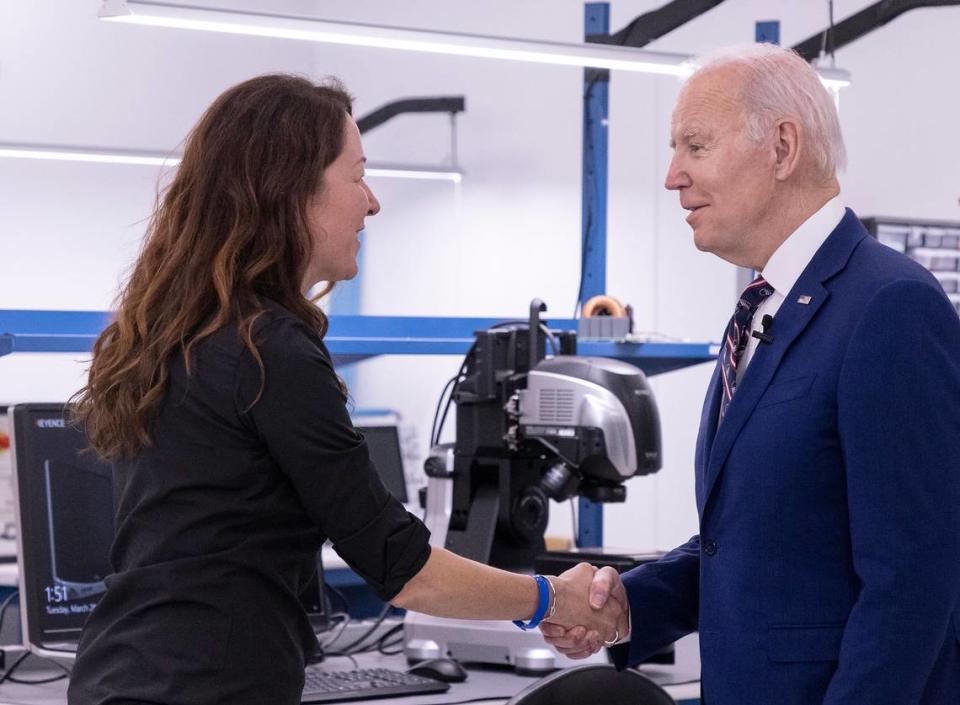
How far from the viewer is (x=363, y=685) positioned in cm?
234

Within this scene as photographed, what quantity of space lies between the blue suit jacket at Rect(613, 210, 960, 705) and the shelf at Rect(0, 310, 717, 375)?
137 centimetres

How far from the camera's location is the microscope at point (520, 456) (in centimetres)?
248

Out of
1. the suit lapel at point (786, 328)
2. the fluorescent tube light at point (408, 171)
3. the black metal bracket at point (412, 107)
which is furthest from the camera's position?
the black metal bracket at point (412, 107)

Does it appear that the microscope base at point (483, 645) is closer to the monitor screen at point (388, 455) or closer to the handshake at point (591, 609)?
the handshake at point (591, 609)

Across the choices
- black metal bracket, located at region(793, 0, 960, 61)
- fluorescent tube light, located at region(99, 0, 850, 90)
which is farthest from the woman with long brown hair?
black metal bracket, located at region(793, 0, 960, 61)

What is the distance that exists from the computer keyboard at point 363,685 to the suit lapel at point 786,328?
3.16ft

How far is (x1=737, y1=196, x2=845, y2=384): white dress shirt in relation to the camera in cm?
159

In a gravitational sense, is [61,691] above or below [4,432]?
below

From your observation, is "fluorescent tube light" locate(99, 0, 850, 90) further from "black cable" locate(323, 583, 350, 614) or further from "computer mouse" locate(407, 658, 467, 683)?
"computer mouse" locate(407, 658, 467, 683)

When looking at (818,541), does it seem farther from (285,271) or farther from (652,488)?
(652,488)

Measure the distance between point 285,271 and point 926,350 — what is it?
739 millimetres

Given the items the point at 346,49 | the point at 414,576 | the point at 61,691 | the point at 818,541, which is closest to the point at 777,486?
the point at 818,541

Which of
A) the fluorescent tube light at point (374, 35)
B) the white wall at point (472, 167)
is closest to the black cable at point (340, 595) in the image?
the fluorescent tube light at point (374, 35)

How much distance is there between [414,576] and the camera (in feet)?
5.32
